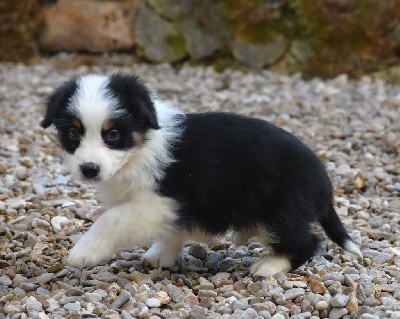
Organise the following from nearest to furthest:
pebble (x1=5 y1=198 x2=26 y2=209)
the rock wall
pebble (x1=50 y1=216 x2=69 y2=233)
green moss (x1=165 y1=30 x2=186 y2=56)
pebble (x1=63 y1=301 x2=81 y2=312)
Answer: pebble (x1=63 y1=301 x2=81 y2=312) → pebble (x1=50 y1=216 x2=69 y2=233) → pebble (x1=5 y1=198 x2=26 y2=209) → the rock wall → green moss (x1=165 y1=30 x2=186 y2=56)

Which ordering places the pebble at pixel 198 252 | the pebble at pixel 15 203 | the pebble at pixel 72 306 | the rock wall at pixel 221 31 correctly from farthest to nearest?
the rock wall at pixel 221 31 < the pebble at pixel 15 203 < the pebble at pixel 198 252 < the pebble at pixel 72 306

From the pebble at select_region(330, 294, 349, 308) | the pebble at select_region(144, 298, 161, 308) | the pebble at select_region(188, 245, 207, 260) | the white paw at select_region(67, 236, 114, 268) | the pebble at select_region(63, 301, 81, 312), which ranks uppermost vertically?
the white paw at select_region(67, 236, 114, 268)

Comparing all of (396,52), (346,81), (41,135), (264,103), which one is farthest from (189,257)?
(396,52)

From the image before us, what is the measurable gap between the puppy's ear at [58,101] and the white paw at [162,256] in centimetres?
88

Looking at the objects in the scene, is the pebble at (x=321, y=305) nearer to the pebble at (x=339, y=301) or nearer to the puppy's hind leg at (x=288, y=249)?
the pebble at (x=339, y=301)

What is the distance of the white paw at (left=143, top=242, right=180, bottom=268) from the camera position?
3.96m

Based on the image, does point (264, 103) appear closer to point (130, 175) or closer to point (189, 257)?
point (189, 257)

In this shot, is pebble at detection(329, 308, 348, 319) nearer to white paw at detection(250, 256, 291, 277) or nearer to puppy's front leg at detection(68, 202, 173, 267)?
white paw at detection(250, 256, 291, 277)

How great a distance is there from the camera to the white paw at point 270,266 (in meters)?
3.75

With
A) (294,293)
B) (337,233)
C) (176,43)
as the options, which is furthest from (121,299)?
(176,43)

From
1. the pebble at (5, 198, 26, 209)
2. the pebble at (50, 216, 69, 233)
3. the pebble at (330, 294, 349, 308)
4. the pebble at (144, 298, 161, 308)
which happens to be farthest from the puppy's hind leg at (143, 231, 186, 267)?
the pebble at (5, 198, 26, 209)

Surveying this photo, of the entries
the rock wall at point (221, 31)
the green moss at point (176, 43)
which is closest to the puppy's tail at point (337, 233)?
the rock wall at point (221, 31)

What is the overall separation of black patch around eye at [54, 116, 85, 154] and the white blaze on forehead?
5 cm

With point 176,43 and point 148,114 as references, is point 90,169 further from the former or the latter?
point 176,43
